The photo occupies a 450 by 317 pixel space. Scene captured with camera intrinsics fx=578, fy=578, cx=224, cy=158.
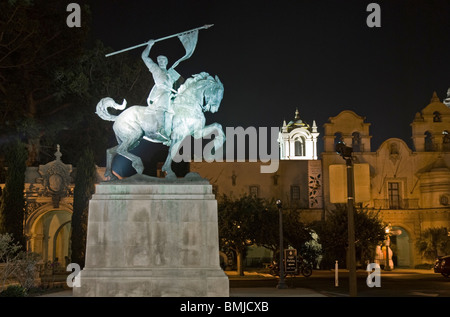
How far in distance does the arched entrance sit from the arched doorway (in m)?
26.0

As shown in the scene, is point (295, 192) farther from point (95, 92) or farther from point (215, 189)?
point (95, 92)

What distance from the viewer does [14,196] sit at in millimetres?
34219

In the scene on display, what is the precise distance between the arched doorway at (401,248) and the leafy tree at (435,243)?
2.87 metres

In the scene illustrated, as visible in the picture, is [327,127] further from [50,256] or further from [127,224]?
[127,224]

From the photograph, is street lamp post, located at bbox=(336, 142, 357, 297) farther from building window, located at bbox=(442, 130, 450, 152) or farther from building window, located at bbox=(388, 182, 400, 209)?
building window, located at bbox=(442, 130, 450, 152)

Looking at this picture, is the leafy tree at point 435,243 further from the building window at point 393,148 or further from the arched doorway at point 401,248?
the building window at point 393,148

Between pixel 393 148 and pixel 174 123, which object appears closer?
pixel 174 123

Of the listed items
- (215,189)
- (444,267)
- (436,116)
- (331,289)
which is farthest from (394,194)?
(331,289)

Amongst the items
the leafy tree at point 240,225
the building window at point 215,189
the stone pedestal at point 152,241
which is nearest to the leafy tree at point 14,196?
the leafy tree at point 240,225

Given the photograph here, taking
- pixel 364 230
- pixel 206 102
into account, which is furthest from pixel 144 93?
pixel 206 102

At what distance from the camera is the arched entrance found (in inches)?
1407

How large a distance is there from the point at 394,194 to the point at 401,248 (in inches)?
178

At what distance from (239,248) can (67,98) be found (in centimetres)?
1518

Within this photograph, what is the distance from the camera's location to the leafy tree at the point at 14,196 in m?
33.6
